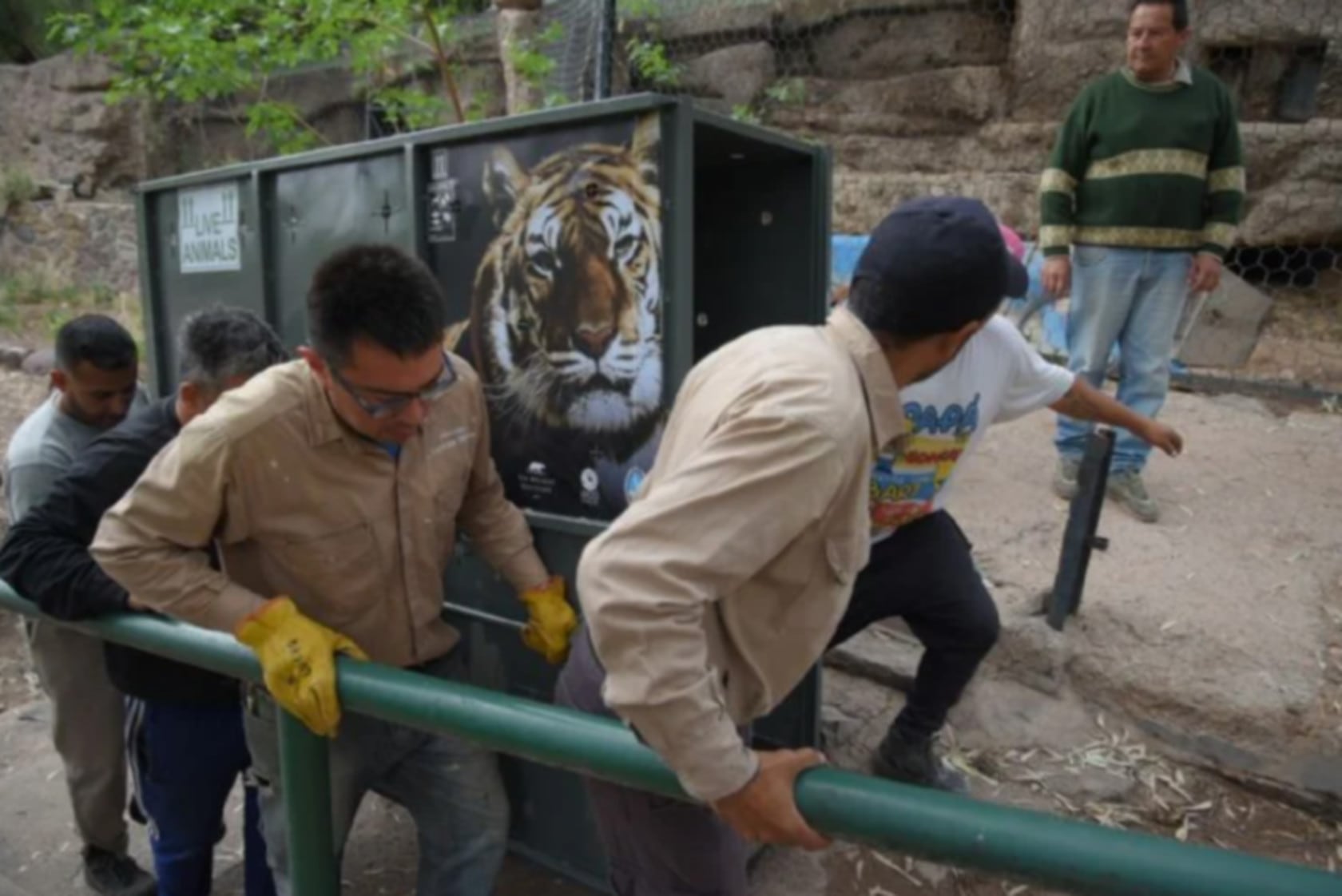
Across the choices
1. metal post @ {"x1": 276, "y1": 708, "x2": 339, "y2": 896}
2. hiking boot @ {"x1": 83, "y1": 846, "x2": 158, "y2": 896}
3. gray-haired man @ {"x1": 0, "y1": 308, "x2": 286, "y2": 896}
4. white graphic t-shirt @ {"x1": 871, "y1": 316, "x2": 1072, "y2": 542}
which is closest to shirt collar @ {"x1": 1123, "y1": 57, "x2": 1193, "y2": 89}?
white graphic t-shirt @ {"x1": 871, "y1": 316, "x2": 1072, "y2": 542}

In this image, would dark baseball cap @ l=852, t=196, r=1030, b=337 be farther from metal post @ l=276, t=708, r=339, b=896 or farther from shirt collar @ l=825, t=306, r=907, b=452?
metal post @ l=276, t=708, r=339, b=896

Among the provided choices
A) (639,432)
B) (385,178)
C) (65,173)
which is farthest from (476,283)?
(65,173)

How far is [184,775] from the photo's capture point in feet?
8.22

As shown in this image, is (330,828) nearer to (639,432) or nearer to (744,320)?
(639,432)

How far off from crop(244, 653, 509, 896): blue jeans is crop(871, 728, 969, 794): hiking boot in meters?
1.19

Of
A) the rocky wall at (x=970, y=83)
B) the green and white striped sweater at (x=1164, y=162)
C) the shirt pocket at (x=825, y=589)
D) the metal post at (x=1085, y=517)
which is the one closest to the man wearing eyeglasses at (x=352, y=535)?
the shirt pocket at (x=825, y=589)

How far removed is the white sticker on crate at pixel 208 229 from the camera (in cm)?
352

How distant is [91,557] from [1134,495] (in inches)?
158

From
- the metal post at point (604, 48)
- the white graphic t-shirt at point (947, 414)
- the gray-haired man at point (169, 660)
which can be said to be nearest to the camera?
the gray-haired man at point (169, 660)

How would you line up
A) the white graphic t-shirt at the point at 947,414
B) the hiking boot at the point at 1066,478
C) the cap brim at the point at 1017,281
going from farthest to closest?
1. the hiking boot at the point at 1066,478
2. the white graphic t-shirt at the point at 947,414
3. the cap brim at the point at 1017,281

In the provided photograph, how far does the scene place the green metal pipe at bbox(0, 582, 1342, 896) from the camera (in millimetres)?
964

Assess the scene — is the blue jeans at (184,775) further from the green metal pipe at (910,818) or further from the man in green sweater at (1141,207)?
the man in green sweater at (1141,207)

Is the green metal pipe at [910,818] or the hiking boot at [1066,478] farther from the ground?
the green metal pipe at [910,818]

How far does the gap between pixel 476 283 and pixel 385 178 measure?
0.49 meters
